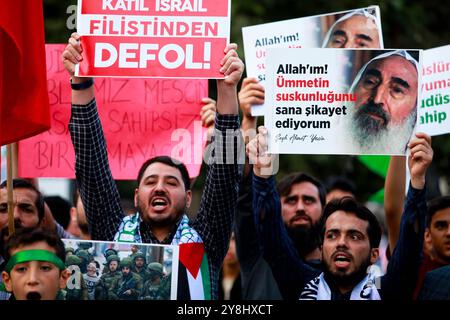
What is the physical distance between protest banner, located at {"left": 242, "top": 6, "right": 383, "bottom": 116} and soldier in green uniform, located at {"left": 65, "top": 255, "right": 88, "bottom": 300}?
160 cm

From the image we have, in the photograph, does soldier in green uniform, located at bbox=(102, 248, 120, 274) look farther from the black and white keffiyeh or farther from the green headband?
the black and white keffiyeh

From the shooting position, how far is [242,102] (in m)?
6.30

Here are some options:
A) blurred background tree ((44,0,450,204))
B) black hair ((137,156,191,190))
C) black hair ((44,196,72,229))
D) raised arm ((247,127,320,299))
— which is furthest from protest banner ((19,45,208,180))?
blurred background tree ((44,0,450,204))

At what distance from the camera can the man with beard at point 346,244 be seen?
5.62m

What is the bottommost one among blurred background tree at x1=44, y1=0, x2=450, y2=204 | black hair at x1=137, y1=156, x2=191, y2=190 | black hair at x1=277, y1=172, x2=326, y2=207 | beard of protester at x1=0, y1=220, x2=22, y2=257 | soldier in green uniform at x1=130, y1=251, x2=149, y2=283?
soldier in green uniform at x1=130, y1=251, x2=149, y2=283

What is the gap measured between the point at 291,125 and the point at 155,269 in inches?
39.2

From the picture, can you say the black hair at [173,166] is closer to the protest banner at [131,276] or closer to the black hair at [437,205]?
the protest banner at [131,276]

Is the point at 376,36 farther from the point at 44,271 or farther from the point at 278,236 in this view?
the point at 44,271

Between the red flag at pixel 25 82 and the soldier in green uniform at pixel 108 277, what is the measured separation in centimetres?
83

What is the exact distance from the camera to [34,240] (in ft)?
17.7

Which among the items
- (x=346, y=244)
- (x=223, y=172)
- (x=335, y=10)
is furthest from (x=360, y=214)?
(x=335, y=10)

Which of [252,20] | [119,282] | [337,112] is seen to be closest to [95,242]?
[119,282]

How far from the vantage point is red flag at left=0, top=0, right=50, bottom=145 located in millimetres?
5875

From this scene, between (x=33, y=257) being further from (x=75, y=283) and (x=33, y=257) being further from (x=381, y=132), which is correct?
(x=381, y=132)
